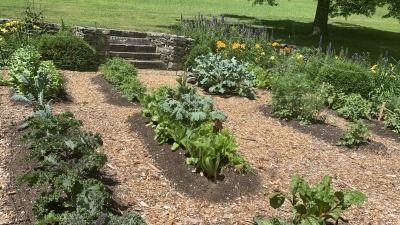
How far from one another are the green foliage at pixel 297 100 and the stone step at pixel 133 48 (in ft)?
16.8

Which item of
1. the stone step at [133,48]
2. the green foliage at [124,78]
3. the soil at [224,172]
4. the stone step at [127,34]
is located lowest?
the soil at [224,172]

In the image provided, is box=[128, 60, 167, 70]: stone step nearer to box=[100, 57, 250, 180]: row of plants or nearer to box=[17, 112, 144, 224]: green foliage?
box=[100, 57, 250, 180]: row of plants

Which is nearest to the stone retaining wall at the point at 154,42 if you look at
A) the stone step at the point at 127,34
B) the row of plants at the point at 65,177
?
the stone step at the point at 127,34

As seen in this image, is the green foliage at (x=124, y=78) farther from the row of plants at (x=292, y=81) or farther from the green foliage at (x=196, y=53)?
the green foliage at (x=196, y=53)

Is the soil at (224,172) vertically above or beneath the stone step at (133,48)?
beneath

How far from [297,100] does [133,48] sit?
5.66m

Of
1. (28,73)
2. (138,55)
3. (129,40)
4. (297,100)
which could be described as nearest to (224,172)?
(297,100)

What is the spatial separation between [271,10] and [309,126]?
22.2m

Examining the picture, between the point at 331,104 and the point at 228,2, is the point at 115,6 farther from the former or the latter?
the point at 331,104

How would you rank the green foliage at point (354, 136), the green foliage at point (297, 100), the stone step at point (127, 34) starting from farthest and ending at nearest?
1. the stone step at point (127, 34)
2. the green foliage at point (297, 100)
3. the green foliage at point (354, 136)

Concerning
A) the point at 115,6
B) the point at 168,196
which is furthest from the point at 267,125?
the point at 115,6

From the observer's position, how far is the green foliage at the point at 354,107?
8.32m

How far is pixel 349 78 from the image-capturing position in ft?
29.2

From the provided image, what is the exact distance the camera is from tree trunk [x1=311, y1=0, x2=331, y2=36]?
702 inches
